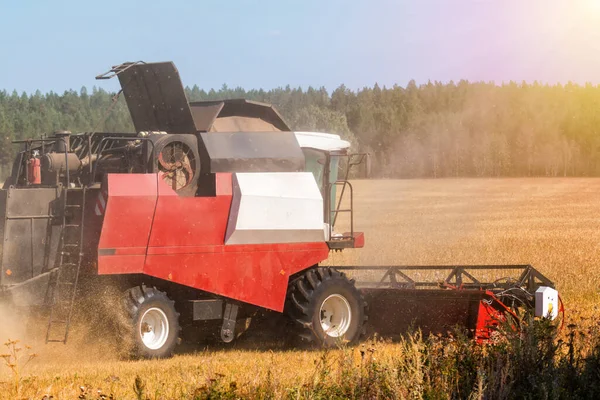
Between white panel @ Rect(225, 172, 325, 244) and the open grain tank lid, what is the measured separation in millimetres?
808

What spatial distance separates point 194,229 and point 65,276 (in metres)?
1.64

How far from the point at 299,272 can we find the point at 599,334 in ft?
15.6

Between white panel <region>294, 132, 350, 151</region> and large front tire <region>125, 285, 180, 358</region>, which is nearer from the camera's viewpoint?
large front tire <region>125, 285, 180, 358</region>

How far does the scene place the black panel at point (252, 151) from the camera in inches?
458

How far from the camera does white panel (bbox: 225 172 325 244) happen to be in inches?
458

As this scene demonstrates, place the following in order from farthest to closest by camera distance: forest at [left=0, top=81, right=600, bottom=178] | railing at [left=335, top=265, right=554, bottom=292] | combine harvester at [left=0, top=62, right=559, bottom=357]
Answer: forest at [left=0, top=81, right=600, bottom=178]
railing at [left=335, top=265, right=554, bottom=292]
combine harvester at [left=0, top=62, right=559, bottom=357]

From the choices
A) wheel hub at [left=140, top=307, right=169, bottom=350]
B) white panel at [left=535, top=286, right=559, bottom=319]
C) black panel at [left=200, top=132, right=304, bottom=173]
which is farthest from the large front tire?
white panel at [left=535, top=286, right=559, bottom=319]

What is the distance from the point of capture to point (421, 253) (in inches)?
990

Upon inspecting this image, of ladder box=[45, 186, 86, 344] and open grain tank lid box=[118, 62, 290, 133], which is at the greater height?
open grain tank lid box=[118, 62, 290, 133]

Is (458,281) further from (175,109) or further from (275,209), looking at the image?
(175,109)

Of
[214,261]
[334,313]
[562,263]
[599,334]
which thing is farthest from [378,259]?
[599,334]

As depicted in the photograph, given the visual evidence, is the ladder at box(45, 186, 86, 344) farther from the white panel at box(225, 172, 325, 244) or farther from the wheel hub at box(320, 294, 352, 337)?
the wheel hub at box(320, 294, 352, 337)

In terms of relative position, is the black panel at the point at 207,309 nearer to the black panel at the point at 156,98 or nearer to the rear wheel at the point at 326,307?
the rear wheel at the point at 326,307

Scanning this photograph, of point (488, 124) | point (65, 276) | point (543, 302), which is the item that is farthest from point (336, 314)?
point (488, 124)
